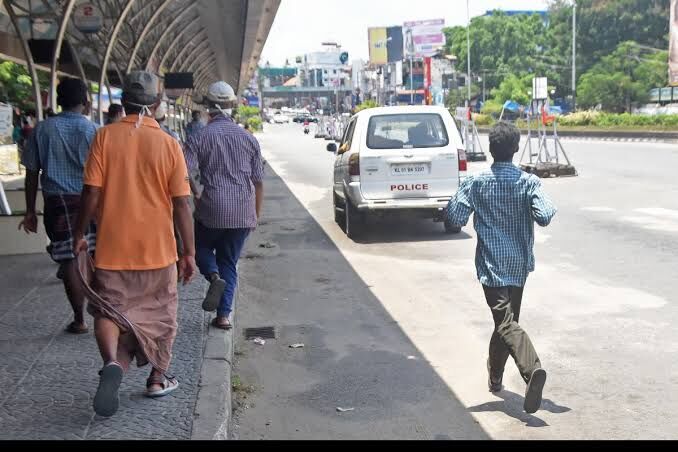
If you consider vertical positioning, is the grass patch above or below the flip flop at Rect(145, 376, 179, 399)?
below

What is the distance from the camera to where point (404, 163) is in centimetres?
1151

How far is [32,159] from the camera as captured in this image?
5.97 metres

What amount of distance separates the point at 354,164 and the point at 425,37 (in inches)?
4101

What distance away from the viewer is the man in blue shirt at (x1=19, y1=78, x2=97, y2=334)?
585 centimetres

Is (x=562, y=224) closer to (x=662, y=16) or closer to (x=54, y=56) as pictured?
(x=54, y=56)

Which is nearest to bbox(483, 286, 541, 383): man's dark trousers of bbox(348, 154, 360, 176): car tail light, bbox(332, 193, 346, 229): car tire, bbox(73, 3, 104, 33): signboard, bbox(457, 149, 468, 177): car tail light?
bbox(348, 154, 360, 176): car tail light

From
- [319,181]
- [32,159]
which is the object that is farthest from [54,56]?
[319,181]

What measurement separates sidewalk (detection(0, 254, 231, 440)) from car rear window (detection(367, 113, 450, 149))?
5.03 metres

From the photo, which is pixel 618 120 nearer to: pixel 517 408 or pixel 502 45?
pixel 517 408

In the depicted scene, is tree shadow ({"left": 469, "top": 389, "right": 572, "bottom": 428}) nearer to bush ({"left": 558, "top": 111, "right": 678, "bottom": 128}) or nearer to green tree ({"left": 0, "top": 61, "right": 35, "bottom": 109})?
green tree ({"left": 0, "top": 61, "right": 35, "bottom": 109})

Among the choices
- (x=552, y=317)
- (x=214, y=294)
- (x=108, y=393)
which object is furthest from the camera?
(x=552, y=317)

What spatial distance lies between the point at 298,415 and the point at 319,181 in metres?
17.6

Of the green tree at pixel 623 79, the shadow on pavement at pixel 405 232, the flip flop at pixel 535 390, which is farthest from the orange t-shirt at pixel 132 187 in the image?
the green tree at pixel 623 79

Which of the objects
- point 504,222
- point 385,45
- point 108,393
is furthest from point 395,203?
point 385,45
